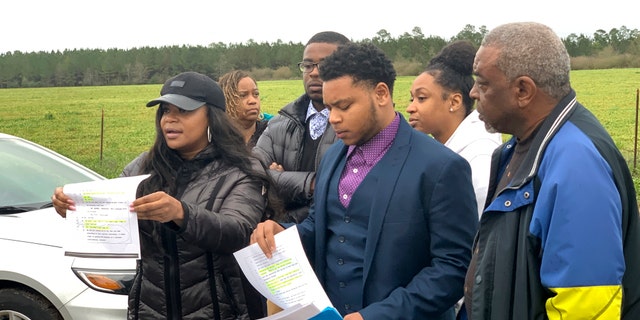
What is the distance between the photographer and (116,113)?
37875mm

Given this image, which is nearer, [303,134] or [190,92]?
[190,92]

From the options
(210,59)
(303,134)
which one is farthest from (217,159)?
(210,59)

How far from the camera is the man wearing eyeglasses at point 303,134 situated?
3895mm

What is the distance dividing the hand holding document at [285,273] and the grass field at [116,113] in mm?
12977

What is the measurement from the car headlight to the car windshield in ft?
3.25

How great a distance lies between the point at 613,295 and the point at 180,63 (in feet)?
154

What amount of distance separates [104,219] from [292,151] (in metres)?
1.35

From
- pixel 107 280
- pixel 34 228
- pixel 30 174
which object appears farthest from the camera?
pixel 30 174

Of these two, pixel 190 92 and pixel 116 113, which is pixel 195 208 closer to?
pixel 190 92

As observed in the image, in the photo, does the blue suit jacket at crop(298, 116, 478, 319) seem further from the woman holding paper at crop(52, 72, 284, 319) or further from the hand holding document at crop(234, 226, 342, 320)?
the woman holding paper at crop(52, 72, 284, 319)

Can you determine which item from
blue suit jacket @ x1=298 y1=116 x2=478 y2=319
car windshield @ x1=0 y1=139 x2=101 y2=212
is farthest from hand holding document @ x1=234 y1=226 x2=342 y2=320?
car windshield @ x1=0 y1=139 x2=101 y2=212

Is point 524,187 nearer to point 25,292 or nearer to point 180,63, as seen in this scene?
point 25,292

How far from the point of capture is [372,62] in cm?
285

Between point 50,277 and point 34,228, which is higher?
point 34,228
